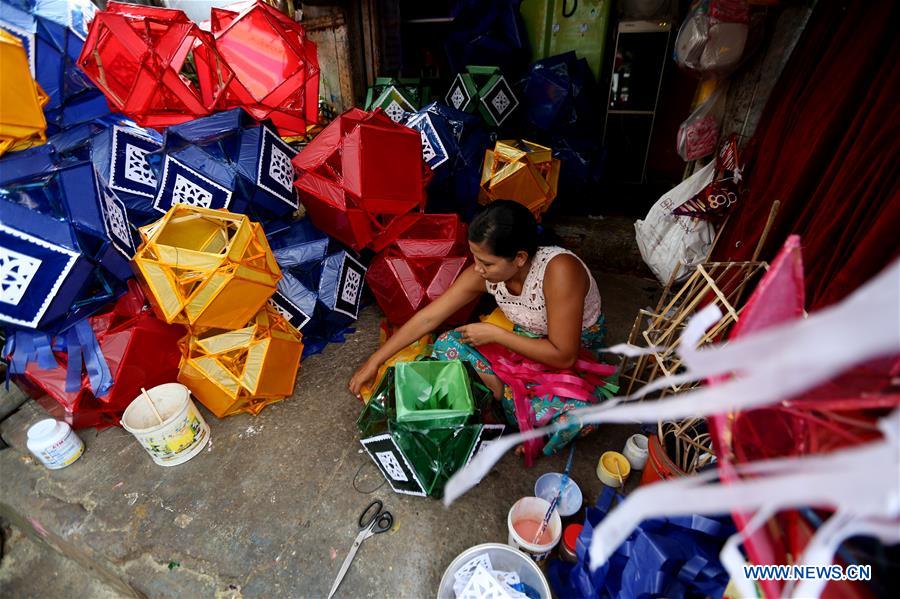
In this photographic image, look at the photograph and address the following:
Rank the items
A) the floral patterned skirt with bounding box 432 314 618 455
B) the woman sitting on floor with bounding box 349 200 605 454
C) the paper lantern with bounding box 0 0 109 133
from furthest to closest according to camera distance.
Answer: the paper lantern with bounding box 0 0 109 133
the floral patterned skirt with bounding box 432 314 618 455
the woman sitting on floor with bounding box 349 200 605 454

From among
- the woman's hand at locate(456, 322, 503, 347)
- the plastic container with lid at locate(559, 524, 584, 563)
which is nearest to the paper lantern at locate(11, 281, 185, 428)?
the woman's hand at locate(456, 322, 503, 347)

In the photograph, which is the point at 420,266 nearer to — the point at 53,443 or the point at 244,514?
the point at 244,514

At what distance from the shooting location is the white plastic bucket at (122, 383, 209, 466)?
1.60m

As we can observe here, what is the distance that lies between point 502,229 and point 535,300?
15.6 inches

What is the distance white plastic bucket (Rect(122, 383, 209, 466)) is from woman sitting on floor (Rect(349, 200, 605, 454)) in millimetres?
656

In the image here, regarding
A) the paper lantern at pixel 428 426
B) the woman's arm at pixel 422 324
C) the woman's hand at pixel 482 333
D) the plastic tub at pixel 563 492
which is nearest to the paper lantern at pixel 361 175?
the woman's arm at pixel 422 324

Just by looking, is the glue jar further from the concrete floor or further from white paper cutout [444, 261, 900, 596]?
white paper cutout [444, 261, 900, 596]

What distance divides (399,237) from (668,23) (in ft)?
9.75

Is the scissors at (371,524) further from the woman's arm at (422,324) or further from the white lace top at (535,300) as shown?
the white lace top at (535,300)

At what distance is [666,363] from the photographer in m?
1.63

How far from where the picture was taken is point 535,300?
5.66 feet

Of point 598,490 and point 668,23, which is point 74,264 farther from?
point 668,23

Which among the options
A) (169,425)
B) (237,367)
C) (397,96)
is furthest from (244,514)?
(397,96)

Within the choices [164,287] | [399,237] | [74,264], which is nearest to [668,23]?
[399,237]
